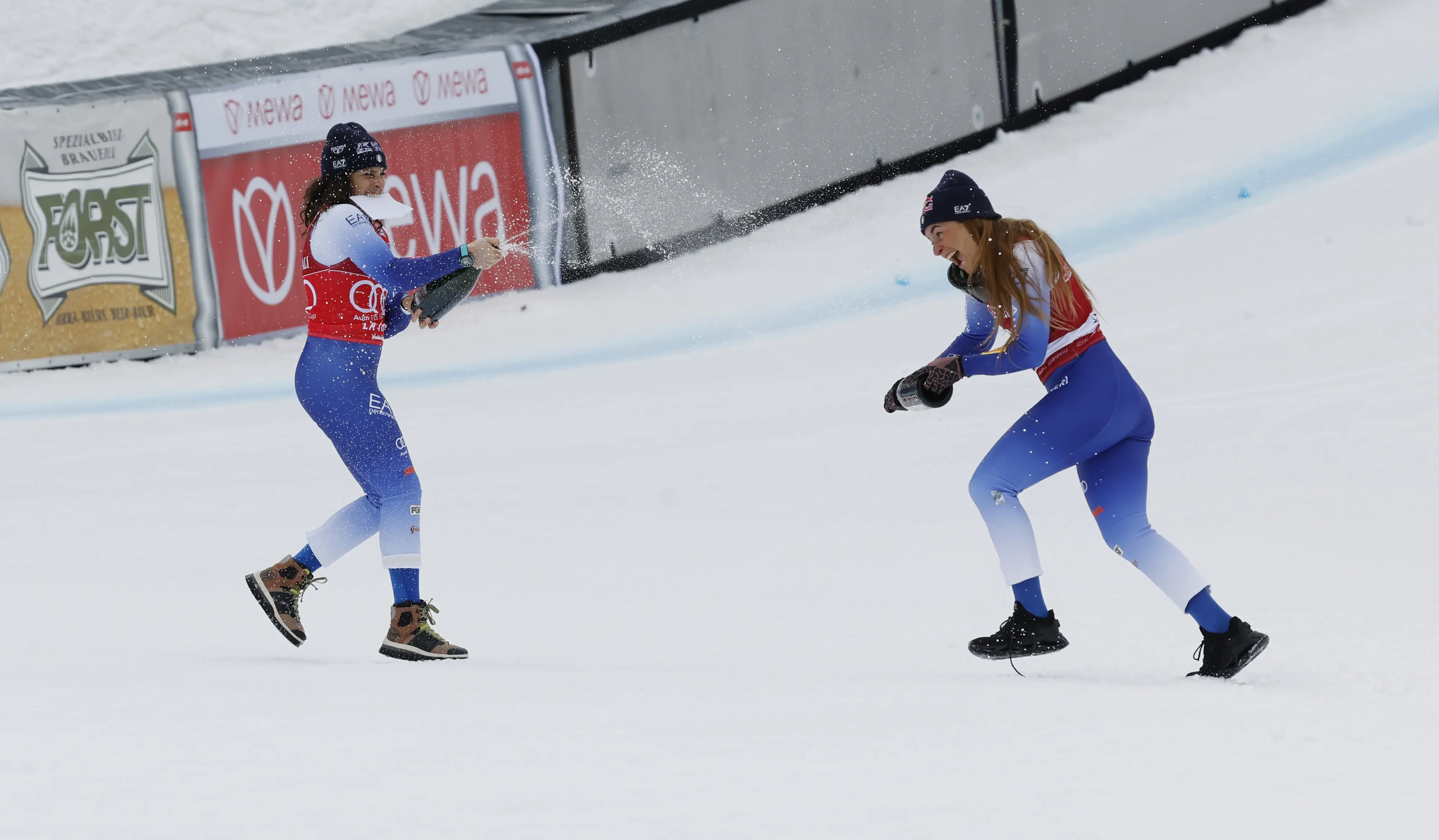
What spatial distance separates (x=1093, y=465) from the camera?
4062 millimetres

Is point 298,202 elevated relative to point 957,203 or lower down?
elevated

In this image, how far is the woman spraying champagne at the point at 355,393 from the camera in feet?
14.4

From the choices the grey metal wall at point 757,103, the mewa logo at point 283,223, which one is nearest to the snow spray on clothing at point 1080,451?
the mewa logo at point 283,223

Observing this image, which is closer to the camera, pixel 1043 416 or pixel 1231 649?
pixel 1231 649

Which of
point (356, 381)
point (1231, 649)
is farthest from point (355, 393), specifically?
point (1231, 649)

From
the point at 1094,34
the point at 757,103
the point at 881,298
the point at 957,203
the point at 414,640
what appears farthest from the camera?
the point at 1094,34

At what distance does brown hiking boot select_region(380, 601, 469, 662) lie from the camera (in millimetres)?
4375

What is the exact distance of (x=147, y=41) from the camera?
17.0 metres

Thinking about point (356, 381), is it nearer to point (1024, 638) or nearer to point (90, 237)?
point (1024, 638)

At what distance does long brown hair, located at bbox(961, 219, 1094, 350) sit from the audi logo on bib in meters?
1.88

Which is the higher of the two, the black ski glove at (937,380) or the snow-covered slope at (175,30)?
the snow-covered slope at (175,30)

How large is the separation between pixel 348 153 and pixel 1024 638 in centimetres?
258

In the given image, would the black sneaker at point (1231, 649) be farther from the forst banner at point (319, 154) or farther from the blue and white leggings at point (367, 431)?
the forst banner at point (319, 154)

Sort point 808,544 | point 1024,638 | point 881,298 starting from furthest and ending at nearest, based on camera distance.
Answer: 1. point 881,298
2. point 808,544
3. point 1024,638
